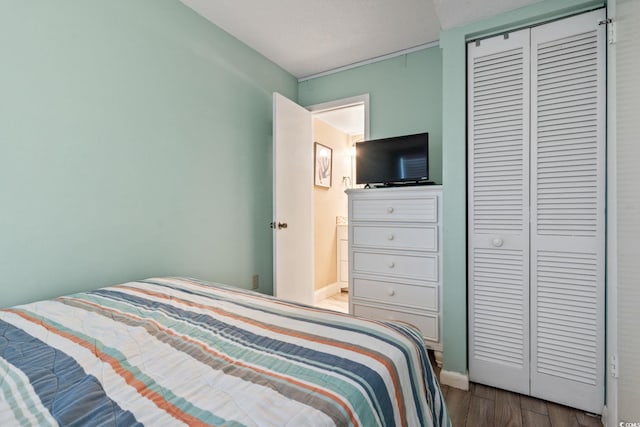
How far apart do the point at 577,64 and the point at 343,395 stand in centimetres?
200

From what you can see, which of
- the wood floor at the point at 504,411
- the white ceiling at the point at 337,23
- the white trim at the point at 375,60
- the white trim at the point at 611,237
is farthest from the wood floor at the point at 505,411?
the white trim at the point at 375,60

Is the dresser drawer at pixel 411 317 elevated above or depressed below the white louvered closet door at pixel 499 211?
below

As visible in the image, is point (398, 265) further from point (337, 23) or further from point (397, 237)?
point (337, 23)

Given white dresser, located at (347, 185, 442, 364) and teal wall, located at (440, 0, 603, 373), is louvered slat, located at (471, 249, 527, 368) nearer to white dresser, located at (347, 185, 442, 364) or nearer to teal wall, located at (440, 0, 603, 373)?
teal wall, located at (440, 0, 603, 373)

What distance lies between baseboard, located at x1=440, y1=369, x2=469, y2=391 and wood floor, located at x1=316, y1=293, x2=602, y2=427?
3cm

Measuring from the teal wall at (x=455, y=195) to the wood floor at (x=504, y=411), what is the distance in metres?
0.16

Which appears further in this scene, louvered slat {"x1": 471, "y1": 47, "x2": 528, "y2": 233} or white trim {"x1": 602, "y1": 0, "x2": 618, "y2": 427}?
louvered slat {"x1": 471, "y1": 47, "x2": 528, "y2": 233}

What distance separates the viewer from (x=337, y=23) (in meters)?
2.30

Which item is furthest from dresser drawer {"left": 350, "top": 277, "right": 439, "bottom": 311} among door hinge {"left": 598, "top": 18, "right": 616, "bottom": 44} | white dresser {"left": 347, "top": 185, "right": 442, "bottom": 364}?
door hinge {"left": 598, "top": 18, "right": 616, "bottom": 44}

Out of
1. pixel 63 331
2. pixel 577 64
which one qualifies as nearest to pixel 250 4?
pixel 577 64

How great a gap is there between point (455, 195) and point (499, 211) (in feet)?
0.84

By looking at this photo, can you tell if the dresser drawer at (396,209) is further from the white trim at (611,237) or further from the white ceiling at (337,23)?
the white ceiling at (337,23)

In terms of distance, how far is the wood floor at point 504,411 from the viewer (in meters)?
1.53

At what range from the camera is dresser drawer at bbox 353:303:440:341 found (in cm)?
212
